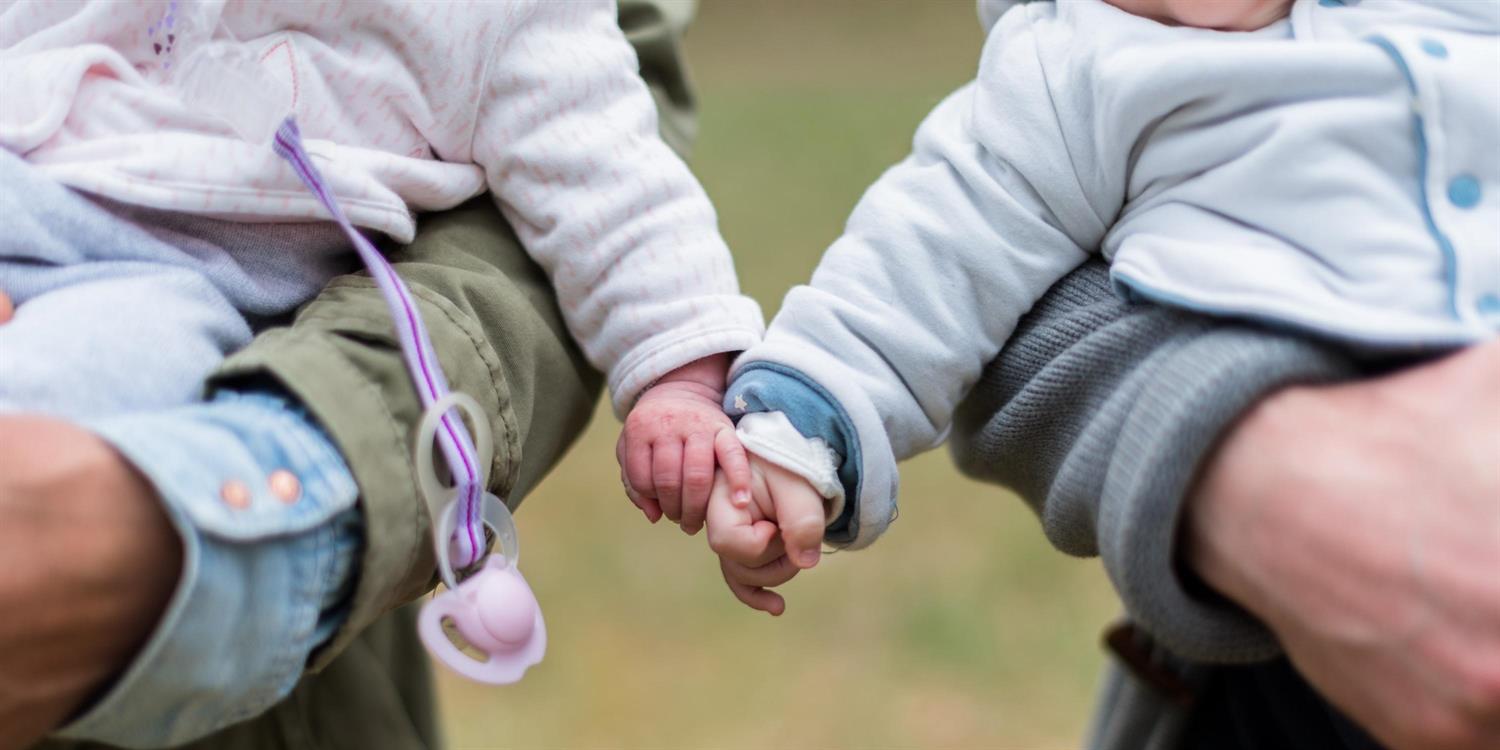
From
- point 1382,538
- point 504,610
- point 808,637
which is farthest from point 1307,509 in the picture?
point 808,637

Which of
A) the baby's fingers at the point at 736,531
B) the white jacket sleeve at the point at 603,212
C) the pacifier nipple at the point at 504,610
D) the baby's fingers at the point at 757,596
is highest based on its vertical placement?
the white jacket sleeve at the point at 603,212

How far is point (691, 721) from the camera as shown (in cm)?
128

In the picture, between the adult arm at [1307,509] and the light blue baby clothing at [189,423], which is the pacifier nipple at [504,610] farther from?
the adult arm at [1307,509]

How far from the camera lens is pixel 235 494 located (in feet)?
1.38

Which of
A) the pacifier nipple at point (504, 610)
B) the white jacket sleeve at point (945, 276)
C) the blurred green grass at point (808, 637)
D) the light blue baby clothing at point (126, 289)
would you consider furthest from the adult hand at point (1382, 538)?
the blurred green grass at point (808, 637)

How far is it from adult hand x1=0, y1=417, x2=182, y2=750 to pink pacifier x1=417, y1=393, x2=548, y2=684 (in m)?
0.10

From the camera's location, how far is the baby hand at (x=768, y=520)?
0.58 m

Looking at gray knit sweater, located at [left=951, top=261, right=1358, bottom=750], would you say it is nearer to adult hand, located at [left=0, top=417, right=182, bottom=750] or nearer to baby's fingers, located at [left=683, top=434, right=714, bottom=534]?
baby's fingers, located at [left=683, top=434, right=714, bottom=534]

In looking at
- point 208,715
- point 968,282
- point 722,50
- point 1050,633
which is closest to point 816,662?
point 1050,633

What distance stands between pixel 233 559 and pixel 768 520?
25 centimetres

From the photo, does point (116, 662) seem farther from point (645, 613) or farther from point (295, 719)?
point (645, 613)

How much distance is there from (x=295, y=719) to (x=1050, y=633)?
862 mm

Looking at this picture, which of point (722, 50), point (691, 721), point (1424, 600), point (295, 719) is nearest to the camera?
point (1424, 600)

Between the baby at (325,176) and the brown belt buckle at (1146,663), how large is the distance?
0.27 metres
